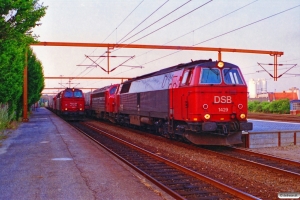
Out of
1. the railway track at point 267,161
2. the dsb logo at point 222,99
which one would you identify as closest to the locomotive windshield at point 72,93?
the railway track at point 267,161

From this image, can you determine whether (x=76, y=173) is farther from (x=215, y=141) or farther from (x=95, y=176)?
(x=215, y=141)

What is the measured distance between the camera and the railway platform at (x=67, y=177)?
800 centimetres

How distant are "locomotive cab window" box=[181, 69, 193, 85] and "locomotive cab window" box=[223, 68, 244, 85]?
1.33m

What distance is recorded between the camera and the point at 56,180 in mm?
9320

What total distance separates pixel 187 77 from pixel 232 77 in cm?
176

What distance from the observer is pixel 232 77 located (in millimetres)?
15602

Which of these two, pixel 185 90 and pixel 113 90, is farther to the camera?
pixel 113 90

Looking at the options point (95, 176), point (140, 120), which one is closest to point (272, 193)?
point (95, 176)

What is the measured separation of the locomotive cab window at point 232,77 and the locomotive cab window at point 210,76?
0.30 metres

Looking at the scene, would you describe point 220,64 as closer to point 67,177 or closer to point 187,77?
point 187,77

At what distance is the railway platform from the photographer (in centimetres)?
800

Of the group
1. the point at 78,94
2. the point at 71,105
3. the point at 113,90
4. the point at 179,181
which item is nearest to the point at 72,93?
the point at 78,94

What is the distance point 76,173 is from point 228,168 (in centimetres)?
429

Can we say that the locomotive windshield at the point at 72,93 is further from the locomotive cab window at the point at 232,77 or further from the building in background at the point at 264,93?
the building in background at the point at 264,93
